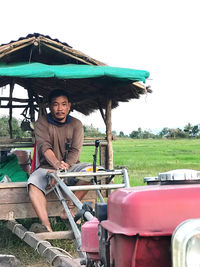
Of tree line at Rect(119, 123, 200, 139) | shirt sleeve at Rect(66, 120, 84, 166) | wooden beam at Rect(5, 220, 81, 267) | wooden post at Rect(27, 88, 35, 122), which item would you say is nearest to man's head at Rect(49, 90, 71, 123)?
shirt sleeve at Rect(66, 120, 84, 166)

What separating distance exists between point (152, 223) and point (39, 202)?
286cm

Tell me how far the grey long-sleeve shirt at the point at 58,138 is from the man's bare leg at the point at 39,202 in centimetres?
42

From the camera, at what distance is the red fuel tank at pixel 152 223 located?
4.63 ft

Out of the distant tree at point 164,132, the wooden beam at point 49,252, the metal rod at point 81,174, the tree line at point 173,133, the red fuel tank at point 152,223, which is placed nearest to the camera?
the red fuel tank at point 152,223

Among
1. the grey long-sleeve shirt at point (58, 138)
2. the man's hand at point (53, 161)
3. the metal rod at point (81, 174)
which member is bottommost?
the metal rod at point (81, 174)

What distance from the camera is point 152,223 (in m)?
1.41

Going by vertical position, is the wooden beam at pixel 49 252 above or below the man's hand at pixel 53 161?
below

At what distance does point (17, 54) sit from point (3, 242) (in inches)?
104

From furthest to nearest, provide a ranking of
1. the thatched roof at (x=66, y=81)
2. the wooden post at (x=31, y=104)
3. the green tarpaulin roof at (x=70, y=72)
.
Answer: the wooden post at (x=31, y=104) → the thatched roof at (x=66, y=81) → the green tarpaulin roof at (x=70, y=72)

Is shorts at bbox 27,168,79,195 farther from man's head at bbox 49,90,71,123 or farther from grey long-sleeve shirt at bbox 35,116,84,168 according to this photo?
man's head at bbox 49,90,71,123

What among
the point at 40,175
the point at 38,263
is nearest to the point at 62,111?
the point at 40,175

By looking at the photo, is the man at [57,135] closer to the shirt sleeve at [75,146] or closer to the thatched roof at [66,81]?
the shirt sleeve at [75,146]

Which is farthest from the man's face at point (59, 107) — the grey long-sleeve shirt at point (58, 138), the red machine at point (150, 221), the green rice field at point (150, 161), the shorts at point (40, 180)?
the red machine at point (150, 221)

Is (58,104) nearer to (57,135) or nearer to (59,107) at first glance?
(59,107)
